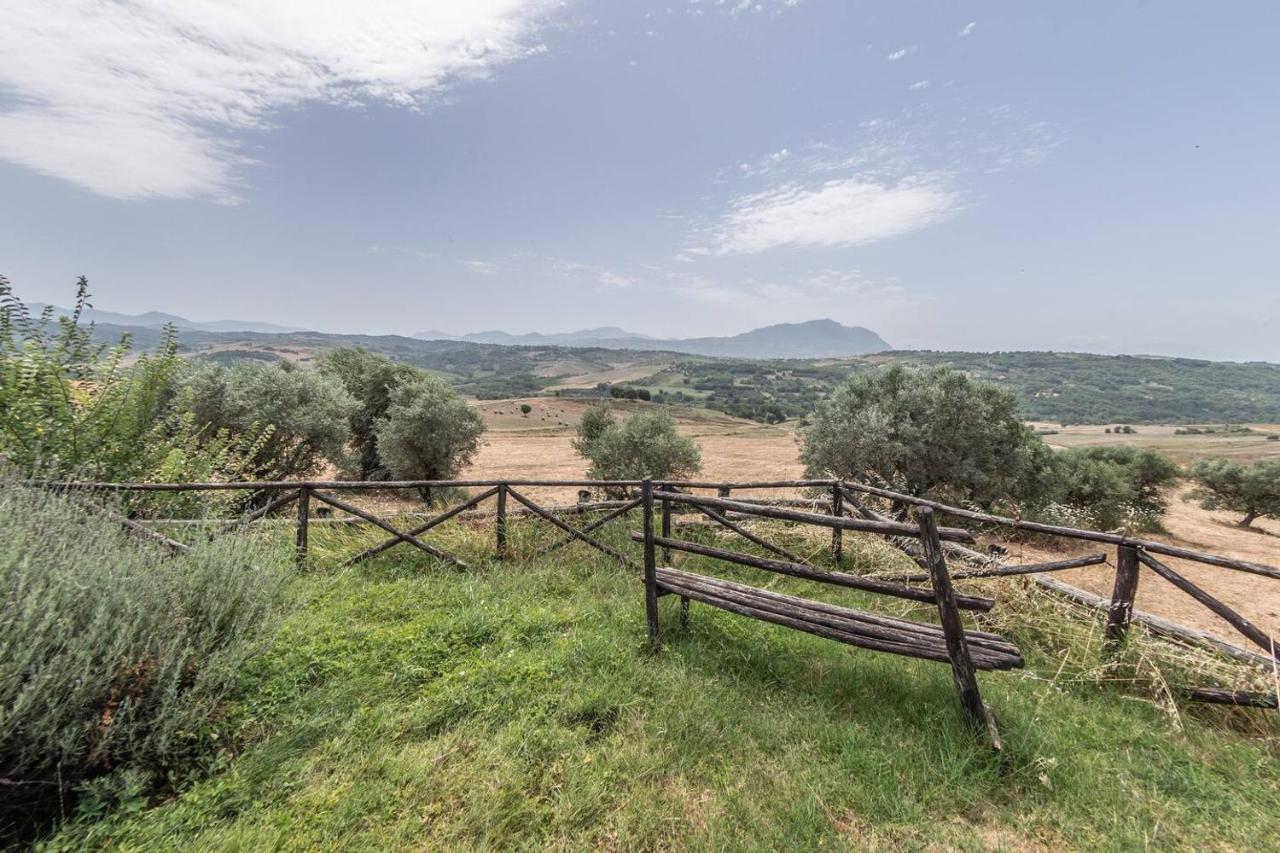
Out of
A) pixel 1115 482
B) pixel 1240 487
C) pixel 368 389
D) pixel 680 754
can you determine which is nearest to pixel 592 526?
pixel 680 754

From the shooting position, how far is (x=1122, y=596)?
458 cm

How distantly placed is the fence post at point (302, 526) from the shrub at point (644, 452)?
16.9 m

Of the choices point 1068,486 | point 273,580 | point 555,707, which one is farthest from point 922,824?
point 1068,486

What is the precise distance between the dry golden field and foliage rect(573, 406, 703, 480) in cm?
295

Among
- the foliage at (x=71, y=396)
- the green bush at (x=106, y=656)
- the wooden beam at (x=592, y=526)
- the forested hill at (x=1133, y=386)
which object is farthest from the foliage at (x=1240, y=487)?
the forested hill at (x=1133, y=386)

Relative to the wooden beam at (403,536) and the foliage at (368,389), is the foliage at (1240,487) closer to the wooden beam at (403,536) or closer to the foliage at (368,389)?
the wooden beam at (403,536)

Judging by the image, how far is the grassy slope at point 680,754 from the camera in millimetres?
2674

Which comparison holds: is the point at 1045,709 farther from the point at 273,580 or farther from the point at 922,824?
the point at 273,580

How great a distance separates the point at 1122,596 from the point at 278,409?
70.1 feet

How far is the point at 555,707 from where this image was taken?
3666 millimetres

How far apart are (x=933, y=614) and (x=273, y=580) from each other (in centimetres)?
705

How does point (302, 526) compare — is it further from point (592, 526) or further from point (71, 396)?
point (592, 526)

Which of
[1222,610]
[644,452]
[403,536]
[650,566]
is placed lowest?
[644,452]

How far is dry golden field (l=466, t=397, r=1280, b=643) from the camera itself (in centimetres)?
1294
